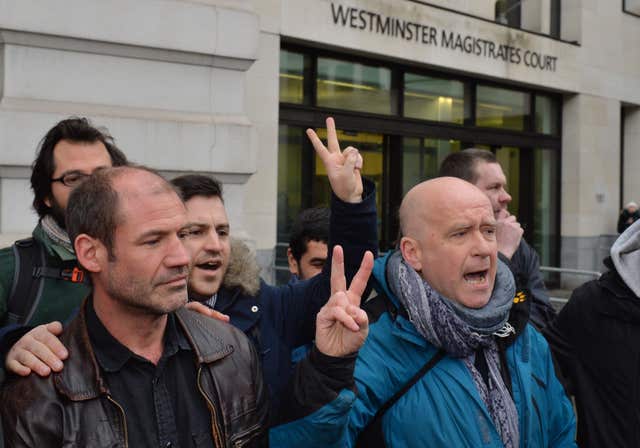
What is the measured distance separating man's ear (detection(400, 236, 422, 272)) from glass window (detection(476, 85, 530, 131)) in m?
10.6

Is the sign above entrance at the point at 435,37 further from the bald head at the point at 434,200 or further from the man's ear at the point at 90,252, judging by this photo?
the man's ear at the point at 90,252

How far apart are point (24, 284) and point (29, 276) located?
0.03 m

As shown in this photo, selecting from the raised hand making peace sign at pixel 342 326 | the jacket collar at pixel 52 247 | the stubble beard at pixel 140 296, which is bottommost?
the raised hand making peace sign at pixel 342 326

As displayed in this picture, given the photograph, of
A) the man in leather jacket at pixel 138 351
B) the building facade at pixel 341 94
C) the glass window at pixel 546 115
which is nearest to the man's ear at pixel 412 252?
the man in leather jacket at pixel 138 351

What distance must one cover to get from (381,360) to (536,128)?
40.2ft

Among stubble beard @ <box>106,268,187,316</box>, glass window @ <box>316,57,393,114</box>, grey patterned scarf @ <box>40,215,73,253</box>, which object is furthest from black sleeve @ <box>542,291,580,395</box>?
glass window @ <box>316,57,393,114</box>

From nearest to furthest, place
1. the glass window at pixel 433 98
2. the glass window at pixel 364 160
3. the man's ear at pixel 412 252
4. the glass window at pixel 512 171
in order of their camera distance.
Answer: the man's ear at pixel 412 252
the glass window at pixel 364 160
the glass window at pixel 433 98
the glass window at pixel 512 171

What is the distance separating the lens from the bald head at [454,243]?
2516mm

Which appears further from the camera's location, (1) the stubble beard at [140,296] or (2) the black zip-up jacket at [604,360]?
(2) the black zip-up jacket at [604,360]

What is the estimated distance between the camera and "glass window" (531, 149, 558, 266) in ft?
46.6

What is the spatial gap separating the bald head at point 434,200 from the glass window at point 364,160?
738cm

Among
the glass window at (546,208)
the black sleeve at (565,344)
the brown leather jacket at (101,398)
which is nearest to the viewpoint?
the brown leather jacket at (101,398)

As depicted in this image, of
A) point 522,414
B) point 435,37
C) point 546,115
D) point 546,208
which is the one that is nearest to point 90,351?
point 522,414

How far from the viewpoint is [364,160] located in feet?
35.5
